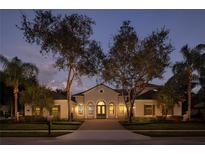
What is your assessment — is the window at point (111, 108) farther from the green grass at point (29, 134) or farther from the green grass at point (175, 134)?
the green grass at point (29, 134)

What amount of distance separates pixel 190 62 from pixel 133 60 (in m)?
5.71

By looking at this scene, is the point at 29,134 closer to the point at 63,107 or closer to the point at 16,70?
the point at 16,70

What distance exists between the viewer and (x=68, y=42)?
26.7 m

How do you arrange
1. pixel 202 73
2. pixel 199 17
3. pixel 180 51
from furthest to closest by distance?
1. pixel 202 73
2. pixel 180 51
3. pixel 199 17

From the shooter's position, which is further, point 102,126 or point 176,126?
point 102,126

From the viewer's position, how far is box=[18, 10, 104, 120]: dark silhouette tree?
2405 cm

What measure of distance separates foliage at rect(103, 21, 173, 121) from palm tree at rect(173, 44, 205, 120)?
203cm

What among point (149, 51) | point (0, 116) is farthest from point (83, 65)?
point (0, 116)

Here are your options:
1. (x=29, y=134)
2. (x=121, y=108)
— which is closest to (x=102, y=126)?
(x=29, y=134)

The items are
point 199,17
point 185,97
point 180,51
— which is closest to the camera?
point 199,17

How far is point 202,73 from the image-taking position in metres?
23.3

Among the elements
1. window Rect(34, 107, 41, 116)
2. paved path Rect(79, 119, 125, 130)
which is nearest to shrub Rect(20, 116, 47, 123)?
window Rect(34, 107, 41, 116)
